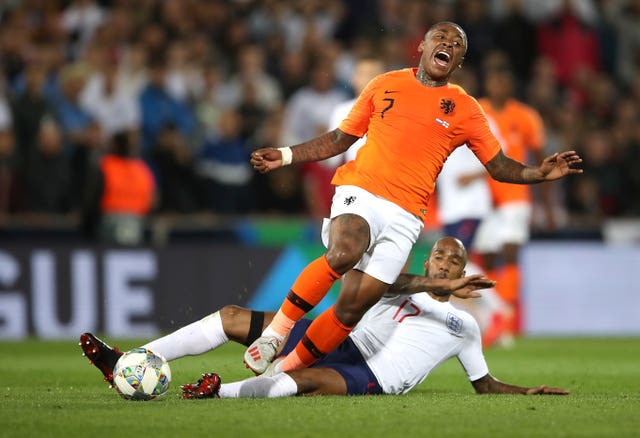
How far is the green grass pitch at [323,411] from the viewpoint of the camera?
575 cm

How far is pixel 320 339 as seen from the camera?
7.19 metres

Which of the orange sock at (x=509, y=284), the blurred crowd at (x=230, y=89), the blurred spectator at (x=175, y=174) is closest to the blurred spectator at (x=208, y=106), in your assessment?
the blurred crowd at (x=230, y=89)

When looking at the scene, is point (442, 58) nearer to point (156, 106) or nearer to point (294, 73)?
point (156, 106)

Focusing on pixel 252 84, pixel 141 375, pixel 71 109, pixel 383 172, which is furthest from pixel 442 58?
pixel 252 84

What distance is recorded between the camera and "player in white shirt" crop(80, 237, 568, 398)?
718 cm

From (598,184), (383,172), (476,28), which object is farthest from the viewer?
(476,28)

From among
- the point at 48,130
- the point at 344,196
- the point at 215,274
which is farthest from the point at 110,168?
the point at 344,196

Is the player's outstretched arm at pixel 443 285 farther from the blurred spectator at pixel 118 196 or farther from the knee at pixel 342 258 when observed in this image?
the blurred spectator at pixel 118 196

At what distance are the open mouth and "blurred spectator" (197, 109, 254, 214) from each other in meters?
7.29

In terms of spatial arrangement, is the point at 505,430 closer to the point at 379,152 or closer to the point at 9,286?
the point at 379,152

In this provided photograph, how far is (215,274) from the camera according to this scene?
14062 mm

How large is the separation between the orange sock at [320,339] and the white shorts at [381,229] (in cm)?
39

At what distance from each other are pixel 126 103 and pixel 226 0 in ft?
8.43

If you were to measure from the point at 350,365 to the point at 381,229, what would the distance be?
33.3 inches
